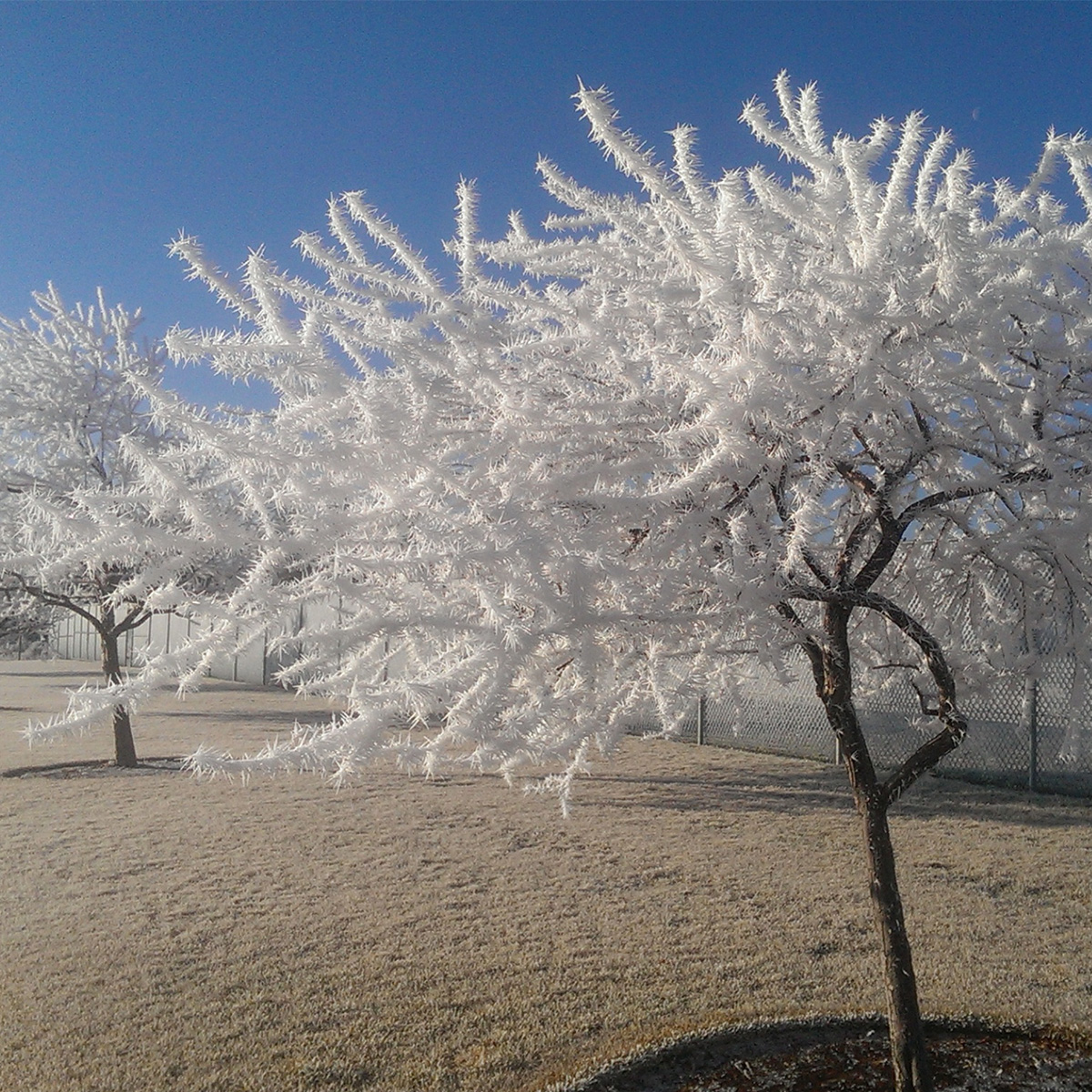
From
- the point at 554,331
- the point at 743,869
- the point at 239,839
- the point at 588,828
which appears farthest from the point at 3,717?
the point at 554,331

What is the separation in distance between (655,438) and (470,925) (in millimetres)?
4255

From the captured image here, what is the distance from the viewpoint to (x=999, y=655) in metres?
4.03

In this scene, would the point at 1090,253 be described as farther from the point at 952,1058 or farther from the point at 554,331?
the point at 952,1058

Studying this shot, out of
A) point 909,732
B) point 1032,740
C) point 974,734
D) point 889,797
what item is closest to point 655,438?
point 889,797

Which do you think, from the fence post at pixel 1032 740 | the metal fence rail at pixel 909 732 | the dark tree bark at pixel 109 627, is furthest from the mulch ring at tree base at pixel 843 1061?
the dark tree bark at pixel 109 627

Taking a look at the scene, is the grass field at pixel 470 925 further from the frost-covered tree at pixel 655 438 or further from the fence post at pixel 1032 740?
the frost-covered tree at pixel 655 438

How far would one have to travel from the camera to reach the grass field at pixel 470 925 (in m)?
4.18

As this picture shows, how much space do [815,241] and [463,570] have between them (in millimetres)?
1717

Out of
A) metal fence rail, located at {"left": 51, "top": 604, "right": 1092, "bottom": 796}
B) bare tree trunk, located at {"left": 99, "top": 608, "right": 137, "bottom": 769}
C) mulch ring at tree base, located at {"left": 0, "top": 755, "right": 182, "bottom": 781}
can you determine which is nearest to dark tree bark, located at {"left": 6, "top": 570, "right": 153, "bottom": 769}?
bare tree trunk, located at {"left": 99, "top": 608, "right": 137, "bottom": 769}

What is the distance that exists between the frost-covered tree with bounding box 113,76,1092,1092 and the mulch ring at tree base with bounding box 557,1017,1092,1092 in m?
0.50

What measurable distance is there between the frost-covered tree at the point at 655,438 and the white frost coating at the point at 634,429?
0.01 metres

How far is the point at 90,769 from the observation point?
39.6 feet

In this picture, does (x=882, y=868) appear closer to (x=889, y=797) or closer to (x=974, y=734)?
(x=889, y=797)

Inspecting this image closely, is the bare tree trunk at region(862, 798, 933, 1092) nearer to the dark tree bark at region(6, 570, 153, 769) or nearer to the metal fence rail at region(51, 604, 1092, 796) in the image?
the metal fence rail at region(51, 604, 1092, 796)
